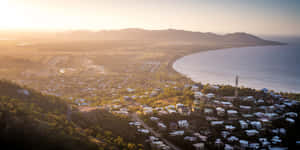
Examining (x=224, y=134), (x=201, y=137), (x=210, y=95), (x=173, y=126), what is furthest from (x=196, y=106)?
(x=201, y=137)

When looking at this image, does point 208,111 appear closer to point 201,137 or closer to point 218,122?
point 218,122

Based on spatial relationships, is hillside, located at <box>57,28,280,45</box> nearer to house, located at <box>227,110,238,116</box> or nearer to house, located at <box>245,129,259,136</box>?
house, located at <box>227,110,238,116</box>

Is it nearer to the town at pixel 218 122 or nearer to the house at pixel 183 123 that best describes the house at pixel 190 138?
the town at pixel 218 122

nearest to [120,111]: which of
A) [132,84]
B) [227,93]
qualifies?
[227,93]

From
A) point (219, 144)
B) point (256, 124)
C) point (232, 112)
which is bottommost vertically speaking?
point (219, 144)

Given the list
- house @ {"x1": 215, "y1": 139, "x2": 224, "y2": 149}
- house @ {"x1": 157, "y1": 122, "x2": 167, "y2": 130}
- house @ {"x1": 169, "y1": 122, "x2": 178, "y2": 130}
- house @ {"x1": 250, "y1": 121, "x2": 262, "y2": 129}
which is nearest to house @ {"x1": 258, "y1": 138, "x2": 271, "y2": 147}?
house @ {"x1": 250, "y1": 121, "x2": 262, "y2": 129}

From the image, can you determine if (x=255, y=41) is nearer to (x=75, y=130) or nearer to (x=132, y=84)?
(x=132, y=84)

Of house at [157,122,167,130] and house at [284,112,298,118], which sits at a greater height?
house at [284,112,298,118]

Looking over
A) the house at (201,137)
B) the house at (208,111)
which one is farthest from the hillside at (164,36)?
the house at (201,137)
